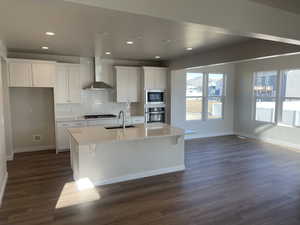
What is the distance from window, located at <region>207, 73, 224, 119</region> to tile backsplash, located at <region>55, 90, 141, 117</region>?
10.1 feet

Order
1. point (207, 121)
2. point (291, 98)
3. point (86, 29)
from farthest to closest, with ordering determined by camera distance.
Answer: point (207, 121), point (291, 98), point (86, 29)

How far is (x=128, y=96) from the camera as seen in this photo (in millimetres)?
6441

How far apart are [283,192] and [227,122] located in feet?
15.4

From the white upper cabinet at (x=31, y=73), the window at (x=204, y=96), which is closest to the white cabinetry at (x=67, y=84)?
the white upper cabinet at (x=31, y=73)

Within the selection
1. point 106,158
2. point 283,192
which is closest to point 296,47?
point 283,192

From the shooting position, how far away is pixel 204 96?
24.4 feet

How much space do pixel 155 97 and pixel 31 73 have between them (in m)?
3.39

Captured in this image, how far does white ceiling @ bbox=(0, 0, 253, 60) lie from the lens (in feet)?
7.68

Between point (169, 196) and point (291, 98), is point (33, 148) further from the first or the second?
point (291, 98)

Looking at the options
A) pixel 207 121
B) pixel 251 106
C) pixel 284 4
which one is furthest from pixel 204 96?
pixel 284 4

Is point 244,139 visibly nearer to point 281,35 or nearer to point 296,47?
point 296,47

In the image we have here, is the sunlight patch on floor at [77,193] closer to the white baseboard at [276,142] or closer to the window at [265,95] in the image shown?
the white baseboard at [276,142]

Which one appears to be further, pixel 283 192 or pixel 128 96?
pixel 128 96

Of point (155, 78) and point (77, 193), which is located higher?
point (155, 78)
